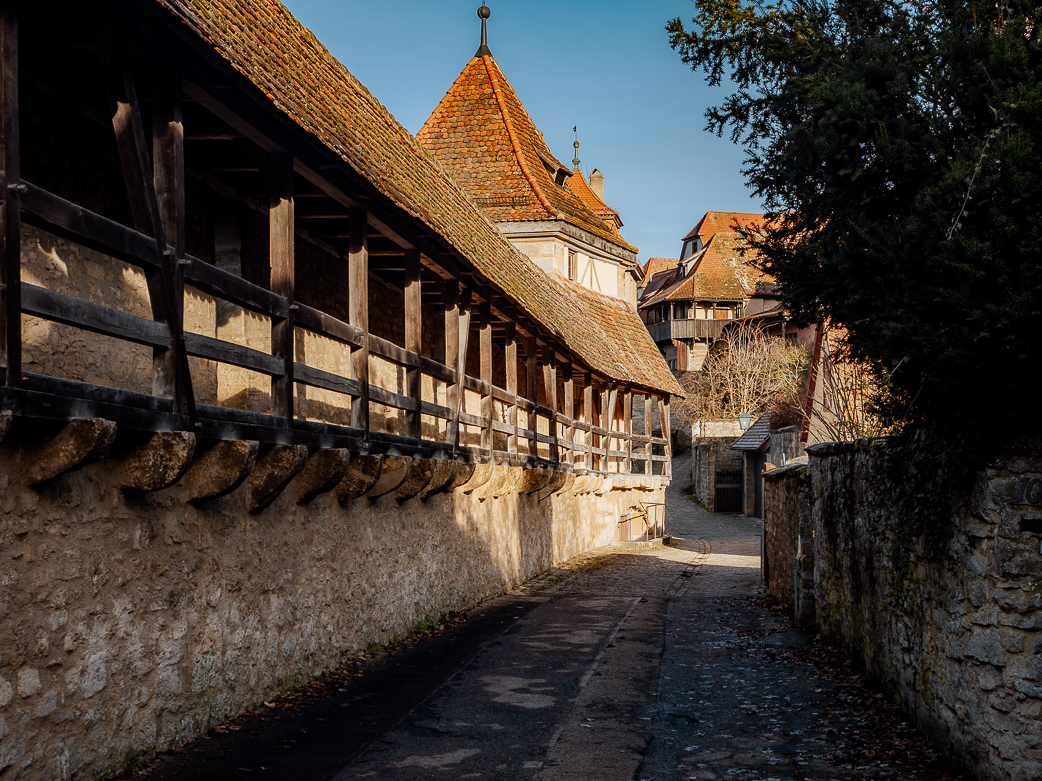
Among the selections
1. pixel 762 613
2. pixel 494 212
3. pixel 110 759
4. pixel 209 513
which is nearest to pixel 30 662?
pixel 110 759

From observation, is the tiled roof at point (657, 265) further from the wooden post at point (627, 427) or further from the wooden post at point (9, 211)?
the wooden post at point (9, 211)

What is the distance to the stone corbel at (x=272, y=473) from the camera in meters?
6.58

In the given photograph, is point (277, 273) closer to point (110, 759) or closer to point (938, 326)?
point (110, 759)

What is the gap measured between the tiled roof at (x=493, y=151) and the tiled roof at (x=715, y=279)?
30.7 metres

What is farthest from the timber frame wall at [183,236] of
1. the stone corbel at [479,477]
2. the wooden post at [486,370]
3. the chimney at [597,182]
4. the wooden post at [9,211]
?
the chimney at [597,182]

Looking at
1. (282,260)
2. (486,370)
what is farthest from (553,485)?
(282,260)

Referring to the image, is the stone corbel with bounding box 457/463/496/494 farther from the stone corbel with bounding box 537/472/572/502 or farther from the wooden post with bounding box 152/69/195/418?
the wooden post with bounding box 152/69/195/418

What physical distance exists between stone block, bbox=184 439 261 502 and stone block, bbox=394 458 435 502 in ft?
11.8

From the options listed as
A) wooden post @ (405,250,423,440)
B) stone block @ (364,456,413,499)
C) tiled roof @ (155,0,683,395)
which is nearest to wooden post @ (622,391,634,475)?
tiled roof @ (155,0,683,395)

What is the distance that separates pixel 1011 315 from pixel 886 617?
329 centimetres

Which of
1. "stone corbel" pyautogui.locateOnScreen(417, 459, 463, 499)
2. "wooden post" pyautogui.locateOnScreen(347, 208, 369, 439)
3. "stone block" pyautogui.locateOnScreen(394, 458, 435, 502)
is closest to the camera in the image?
"wooden post" pyautogui.locateOnScreen(347, 208, 369, 439)

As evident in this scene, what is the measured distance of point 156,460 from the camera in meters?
5.10

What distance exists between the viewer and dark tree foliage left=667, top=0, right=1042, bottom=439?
4.89 m

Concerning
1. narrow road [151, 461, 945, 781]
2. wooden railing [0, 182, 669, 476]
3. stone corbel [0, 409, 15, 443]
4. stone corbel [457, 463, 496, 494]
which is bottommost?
narrow road [151, 461, 945, 781]
